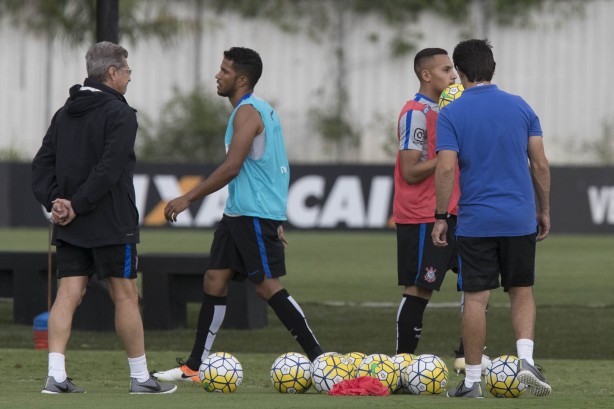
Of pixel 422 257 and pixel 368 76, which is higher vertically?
pixel 368 76

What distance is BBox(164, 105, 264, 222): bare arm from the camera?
8.40 m

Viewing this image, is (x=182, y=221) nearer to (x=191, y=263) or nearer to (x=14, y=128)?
(x=14, y=128)

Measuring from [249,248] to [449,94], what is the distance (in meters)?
1.58

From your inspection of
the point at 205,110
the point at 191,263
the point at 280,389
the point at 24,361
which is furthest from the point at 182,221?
the point at 280,389

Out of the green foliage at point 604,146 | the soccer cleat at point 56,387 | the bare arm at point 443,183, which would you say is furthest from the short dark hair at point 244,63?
the green foliage at point 604,146

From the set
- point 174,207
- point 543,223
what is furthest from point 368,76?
point 543,223

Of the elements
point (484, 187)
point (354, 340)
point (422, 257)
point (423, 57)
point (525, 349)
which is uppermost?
point (423, 57)

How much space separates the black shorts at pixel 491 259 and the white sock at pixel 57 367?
2.17m

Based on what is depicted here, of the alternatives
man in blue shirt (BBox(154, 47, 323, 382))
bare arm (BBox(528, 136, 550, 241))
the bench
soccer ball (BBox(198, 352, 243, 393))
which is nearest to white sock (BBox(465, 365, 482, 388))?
bare arm (BBox(528, 136, 550, 241))

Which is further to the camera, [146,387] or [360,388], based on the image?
[146,387]

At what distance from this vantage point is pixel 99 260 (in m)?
7.55

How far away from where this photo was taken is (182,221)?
27.4 metres

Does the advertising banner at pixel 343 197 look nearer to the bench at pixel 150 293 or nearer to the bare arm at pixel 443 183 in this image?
the bench at pixel 150 293

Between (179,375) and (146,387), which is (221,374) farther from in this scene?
(179,375)
